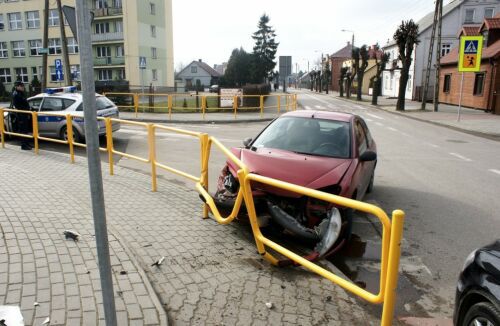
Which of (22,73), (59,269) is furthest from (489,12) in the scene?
(22,73)

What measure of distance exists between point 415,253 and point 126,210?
381cm

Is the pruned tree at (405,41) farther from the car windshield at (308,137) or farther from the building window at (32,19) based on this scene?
the building window at (32,19)

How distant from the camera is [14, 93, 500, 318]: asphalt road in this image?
4383 millimetres

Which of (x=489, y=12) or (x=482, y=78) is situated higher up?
(x=489, y=12)

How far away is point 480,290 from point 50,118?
12219 millimetres

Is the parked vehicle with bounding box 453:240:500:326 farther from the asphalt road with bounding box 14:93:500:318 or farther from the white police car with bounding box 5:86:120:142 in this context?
the white police car with bounding box 5:86:120:142

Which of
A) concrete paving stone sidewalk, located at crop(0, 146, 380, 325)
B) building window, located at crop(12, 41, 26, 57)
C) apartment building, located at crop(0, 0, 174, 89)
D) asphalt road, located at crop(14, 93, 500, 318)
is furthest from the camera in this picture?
building window, located at crop(12, 41, 26, 57)

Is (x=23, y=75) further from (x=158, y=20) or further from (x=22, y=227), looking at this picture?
(x=22, y=227)

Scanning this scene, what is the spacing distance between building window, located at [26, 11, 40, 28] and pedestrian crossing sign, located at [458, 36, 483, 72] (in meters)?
53.8

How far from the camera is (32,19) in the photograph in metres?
55.8

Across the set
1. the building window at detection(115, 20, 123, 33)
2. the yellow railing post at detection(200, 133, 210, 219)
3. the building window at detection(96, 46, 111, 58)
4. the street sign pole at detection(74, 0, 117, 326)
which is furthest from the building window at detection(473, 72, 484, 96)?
the building window at detection(96, 46, 111, 58)

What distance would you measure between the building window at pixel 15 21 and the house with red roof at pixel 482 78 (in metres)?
53.0

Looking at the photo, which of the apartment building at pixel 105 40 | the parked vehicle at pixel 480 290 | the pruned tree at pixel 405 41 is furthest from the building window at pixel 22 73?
the parked vehicle at pixel 480 290

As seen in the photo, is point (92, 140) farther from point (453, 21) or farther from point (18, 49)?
point (18, 49)
